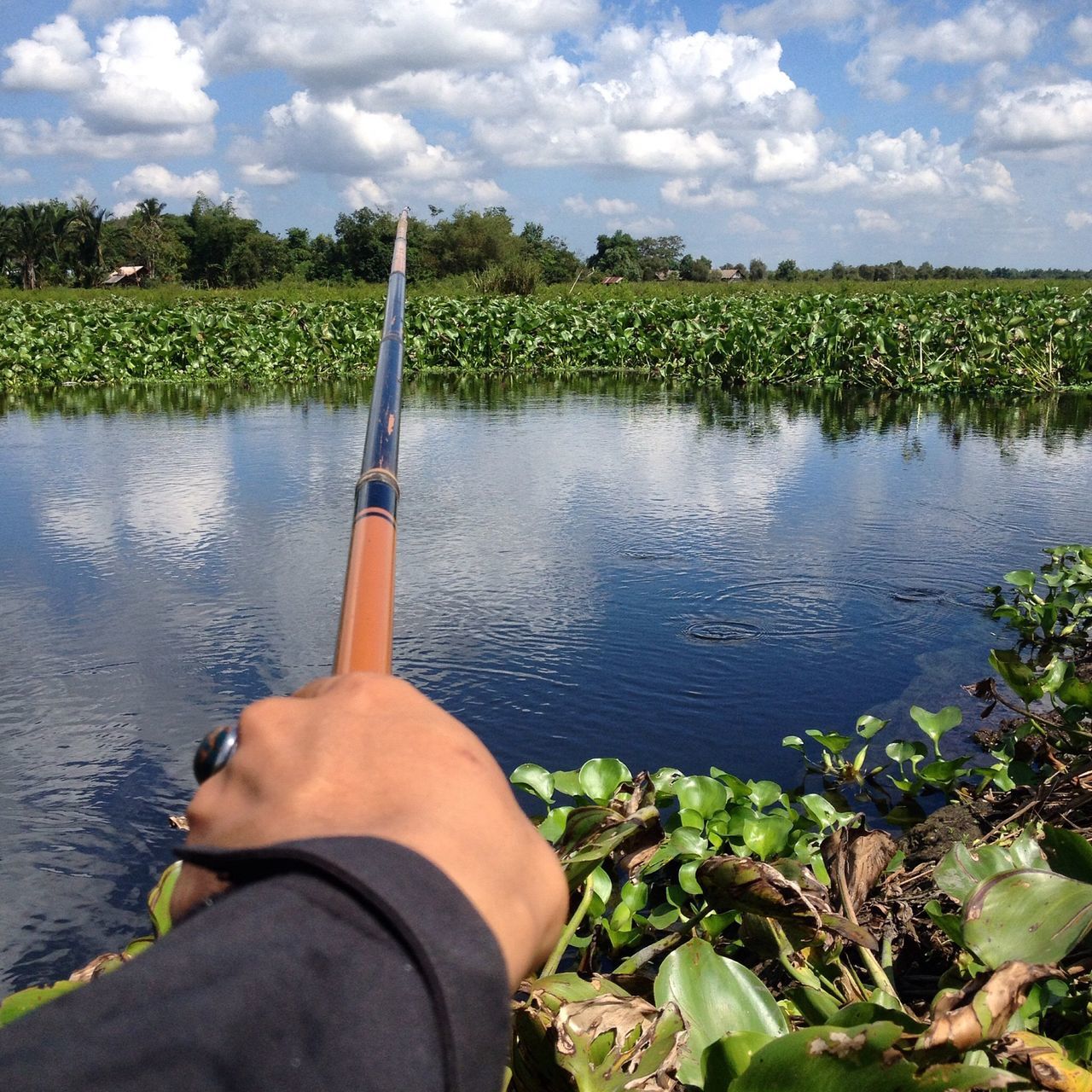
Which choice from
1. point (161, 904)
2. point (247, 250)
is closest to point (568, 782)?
point (161, 904)

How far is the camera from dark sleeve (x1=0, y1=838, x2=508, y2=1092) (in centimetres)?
40

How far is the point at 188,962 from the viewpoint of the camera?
1.37ft

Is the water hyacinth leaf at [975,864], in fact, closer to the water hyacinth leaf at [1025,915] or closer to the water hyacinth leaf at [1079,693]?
the water hyacinth leaf at [1025,915]

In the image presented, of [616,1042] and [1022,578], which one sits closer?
[616,1042]

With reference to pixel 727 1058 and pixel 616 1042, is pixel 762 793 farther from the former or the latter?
pixel 727 1058

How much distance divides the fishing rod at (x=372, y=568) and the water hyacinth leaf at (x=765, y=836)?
104cm

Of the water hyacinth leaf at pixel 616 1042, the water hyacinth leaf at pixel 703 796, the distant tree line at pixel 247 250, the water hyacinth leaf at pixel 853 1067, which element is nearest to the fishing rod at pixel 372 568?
the water hyacinth leaf at pixel 853 1067

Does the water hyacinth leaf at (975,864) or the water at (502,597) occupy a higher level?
the water hyacinth leaf at (975,864)

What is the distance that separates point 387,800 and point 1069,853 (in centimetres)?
140

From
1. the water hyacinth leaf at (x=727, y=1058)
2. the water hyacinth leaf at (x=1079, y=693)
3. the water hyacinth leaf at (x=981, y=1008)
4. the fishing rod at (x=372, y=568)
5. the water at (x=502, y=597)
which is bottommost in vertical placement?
the water at (x=502, y=597)

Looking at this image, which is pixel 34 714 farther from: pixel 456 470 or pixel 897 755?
pixel 456 470

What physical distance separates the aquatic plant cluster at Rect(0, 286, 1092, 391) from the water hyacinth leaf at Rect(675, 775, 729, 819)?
37.0 feet

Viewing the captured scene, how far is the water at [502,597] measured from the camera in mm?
3053

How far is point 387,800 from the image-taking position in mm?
523
